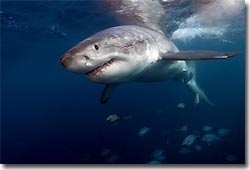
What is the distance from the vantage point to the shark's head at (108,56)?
262cm

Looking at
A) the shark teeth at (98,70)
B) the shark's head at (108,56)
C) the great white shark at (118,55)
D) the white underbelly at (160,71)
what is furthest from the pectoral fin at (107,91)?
the shark teeth at (98,70)

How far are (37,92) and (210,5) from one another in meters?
64.3

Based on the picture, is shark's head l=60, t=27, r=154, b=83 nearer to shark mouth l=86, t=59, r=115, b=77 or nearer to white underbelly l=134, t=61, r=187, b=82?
shark mouth l=86, t=59, r=115, b=77

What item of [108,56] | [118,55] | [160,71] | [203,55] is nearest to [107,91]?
[160,71]

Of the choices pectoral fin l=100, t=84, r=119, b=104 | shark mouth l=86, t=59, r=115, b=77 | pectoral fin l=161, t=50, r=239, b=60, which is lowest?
pectoral fin l=100, t=84, r=119, b=104

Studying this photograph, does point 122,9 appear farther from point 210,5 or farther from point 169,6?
point 210,5

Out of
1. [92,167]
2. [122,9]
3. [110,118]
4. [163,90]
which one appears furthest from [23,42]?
[163,90]

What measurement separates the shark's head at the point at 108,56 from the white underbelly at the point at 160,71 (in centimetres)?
76

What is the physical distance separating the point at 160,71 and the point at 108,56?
1798 mm

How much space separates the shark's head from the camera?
8.58 feet

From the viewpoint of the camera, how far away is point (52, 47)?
17.0m

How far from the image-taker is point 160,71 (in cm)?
449

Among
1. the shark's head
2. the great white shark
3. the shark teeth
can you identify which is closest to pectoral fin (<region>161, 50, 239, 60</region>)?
the great white shark

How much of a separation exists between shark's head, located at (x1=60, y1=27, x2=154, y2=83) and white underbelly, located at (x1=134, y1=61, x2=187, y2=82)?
755 millimetres
